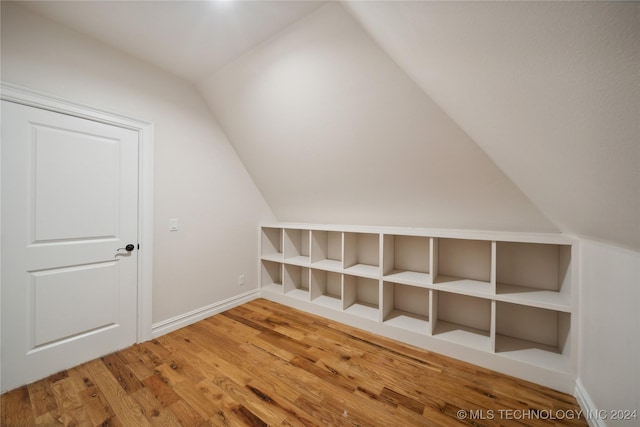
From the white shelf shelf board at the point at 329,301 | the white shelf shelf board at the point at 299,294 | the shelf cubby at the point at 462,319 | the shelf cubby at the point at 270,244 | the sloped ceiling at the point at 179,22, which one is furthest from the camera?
the shelf cubby at the point at 270,244

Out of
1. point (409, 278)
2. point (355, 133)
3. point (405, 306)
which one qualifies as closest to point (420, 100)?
point (355, 133)

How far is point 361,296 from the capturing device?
9.26 feet

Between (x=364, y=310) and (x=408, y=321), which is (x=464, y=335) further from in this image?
(x=364, y=310)

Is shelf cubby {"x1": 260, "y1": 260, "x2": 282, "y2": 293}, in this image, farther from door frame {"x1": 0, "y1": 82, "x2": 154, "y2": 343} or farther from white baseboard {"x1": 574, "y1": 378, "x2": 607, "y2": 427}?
white baseboard {"x1": 574, "y1": 378, "x2": 607, "y2": 427}

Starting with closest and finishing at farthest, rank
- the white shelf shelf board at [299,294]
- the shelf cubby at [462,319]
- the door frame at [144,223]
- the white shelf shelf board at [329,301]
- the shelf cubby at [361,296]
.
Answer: the shelf cubby at [462,319], the door frame at [144,223], the shelf cubby at [361,296], the white shelf shelf board at [329,301], the white shelf shelf board at [299,294]

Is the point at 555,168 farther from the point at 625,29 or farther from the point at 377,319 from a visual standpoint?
the point at 377,319

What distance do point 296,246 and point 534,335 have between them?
2510mm

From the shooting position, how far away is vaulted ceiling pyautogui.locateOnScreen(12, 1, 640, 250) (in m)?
0.60

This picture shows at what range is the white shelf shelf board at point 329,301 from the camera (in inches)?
104

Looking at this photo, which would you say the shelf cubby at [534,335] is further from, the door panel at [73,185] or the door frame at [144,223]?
the door panel at [73,185]

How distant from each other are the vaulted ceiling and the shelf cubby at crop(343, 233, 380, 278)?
30 centimetres

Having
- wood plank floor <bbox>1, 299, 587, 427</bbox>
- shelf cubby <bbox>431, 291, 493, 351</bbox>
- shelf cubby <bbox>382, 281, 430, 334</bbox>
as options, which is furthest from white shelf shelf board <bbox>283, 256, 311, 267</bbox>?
shelf cubby <bbox>431, 291, 493, 351</bbox>

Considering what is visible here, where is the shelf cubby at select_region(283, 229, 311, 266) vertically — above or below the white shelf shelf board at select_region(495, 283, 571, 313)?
above

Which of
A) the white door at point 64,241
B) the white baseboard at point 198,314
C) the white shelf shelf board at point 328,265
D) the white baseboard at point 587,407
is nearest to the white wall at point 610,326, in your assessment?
the white baseboard at point 587,407
